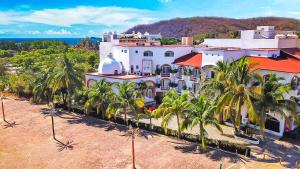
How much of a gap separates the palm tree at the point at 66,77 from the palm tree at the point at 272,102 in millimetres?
28603

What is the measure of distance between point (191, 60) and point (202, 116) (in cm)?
2257

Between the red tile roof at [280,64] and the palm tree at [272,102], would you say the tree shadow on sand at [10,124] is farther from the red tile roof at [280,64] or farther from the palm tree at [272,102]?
the red tile roof at [280,64]

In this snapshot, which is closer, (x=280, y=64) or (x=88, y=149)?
(x=88, y=149)

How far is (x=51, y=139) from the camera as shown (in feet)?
123

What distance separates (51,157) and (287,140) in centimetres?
2930

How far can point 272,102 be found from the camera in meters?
32.2

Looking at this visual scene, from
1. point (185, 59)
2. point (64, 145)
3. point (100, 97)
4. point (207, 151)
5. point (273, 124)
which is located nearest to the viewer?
point (207, 151)

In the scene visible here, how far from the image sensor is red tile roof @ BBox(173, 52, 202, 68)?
5046cm

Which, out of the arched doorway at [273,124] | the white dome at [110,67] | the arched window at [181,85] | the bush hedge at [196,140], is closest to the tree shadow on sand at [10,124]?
the bush hedge at [196,140]

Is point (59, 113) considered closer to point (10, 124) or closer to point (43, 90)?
point (43, 90)

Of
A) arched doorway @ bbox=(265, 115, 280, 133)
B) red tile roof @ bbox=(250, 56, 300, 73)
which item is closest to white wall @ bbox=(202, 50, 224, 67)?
red tile roof @ bbox=(250, 56, 300, 73)

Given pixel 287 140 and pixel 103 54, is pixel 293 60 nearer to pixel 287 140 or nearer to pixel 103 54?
pixel 287 140

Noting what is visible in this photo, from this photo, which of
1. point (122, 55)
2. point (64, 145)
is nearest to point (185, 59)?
point (122, 55)

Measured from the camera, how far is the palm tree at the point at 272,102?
31.9 meters
